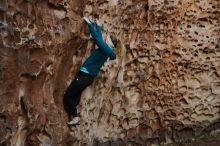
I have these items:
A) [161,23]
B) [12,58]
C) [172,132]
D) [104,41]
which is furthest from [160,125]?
[12,58]

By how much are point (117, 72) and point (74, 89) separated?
4.29 feet

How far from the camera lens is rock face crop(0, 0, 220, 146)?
6281 millimetres

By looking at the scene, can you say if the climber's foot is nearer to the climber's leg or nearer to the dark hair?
the climber's leg

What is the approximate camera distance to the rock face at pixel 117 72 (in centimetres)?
628

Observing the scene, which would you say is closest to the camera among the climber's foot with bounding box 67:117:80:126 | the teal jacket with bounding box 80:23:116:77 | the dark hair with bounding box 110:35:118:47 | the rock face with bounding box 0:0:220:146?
the rock face with bounding box 0:0:220:146

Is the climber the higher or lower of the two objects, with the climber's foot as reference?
higher

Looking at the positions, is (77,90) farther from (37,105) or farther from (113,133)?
(113,133)

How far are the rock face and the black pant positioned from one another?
91 millimetres

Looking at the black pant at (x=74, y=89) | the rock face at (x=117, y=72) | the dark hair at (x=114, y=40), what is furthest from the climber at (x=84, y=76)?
the dark hair at (x=114, y=40)

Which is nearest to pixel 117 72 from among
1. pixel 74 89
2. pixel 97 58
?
pixel 97 58

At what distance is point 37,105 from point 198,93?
3330 millimetres

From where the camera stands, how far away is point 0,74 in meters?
6.02

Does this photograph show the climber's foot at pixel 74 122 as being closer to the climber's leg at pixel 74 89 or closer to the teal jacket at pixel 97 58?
the climber's leg at pixel 74 89

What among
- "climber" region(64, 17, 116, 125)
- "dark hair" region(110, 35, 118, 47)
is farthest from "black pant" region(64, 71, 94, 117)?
"dark hair" region(110, 35, 118, 47)
